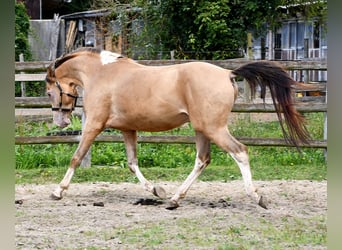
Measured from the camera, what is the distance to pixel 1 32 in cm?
114

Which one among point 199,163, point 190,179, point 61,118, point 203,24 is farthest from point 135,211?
point 203,24

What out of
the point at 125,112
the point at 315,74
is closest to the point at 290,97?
the point at 125,112

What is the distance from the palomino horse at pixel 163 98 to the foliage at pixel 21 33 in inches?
522

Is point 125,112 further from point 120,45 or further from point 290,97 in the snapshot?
point 120,45

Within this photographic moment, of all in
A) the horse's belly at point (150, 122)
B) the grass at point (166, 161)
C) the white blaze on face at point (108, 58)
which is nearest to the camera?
the horse's belly at point (150, 122)

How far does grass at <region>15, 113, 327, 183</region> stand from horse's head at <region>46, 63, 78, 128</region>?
1.27 m

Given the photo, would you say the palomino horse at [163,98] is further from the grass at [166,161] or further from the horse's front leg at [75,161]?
the grass at [166,161]

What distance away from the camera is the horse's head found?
6.59 metres

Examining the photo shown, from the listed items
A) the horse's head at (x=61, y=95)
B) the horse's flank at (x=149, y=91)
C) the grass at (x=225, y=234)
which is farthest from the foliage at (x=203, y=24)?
the grass at (x=225, y=234)

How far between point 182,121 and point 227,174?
7.27 feet

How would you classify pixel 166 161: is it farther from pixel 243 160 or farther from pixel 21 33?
pixel 21 33

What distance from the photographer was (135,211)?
217 inches

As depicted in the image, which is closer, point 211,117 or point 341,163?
point 341,163

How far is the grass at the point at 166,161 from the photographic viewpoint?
25.8ft
